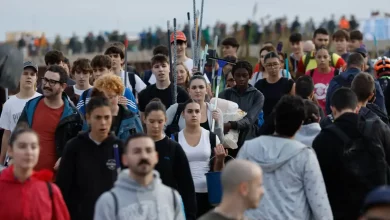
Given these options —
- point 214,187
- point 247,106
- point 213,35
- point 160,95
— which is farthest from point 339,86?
point 213,35

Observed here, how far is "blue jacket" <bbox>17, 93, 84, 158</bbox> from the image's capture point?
40.0ft

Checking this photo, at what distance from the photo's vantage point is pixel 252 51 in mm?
43125

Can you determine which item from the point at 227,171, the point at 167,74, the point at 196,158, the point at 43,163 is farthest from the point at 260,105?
the point at 227,171

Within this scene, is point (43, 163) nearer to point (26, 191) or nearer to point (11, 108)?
point (11, 108)

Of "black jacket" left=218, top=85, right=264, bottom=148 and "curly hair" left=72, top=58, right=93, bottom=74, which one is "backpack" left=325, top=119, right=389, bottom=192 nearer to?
"black jacket" left=218, top=85, right=264, bottom=148

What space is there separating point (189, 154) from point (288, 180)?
8.85ft

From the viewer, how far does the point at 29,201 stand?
9.56m

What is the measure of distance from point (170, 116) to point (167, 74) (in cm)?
187

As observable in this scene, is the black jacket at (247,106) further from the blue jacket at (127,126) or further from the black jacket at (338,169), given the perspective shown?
the black jacket at (338,169)

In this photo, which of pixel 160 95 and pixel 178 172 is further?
pixel 160 95

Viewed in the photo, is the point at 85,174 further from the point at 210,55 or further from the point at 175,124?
the point at 210,55

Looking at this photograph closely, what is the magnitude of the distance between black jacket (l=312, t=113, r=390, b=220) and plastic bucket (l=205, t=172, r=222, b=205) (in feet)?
5.36

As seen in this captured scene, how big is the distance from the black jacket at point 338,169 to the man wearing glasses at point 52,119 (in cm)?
280

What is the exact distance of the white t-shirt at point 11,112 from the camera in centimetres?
1327
